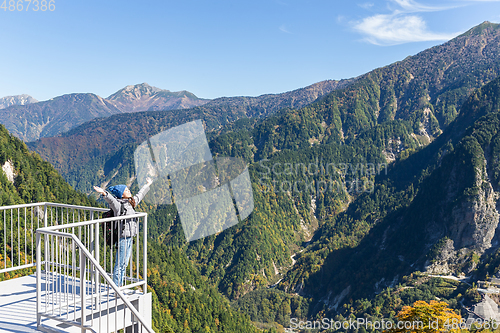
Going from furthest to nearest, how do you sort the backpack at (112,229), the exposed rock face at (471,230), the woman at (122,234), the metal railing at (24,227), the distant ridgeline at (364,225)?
the distant ridgeline at (364,225)
the exposed rock face at (471,230)
the metal railing at (24,227)
the woman at (122,234)
the backpack at (112,229)

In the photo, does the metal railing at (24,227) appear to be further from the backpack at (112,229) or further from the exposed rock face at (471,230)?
the exposed rock face at (471,230)

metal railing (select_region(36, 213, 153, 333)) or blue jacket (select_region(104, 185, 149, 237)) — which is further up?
blue jacket (select_region(104, 185, 149, 237))

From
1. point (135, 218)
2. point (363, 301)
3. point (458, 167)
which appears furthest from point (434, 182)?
point (135, 218)

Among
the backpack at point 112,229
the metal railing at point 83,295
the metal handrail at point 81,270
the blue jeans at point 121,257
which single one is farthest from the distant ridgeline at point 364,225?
the metal handrail at point 81,270

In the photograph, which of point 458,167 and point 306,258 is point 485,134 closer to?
point 458,167

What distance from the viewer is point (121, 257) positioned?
25.3 feet

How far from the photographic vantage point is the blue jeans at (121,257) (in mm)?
Answer: 7691

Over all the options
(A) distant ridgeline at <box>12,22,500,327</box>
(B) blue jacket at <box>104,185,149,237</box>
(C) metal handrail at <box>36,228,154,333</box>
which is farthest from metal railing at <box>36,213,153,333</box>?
(A) distant ridgeline at <box>12,22,500,327</box>

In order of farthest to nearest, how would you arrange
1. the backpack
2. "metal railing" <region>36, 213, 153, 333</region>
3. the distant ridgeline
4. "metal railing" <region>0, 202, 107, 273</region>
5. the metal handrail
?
the distant ridgeline < "metal railing" <region>0, 202, 107, 273</region> < the backpack < "metal railing" <region>36, 213, 153, 333</region> < the metal handrail

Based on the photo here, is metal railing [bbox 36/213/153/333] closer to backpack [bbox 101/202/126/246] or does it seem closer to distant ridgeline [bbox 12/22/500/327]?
backpack [bbox 101/202/126/246]

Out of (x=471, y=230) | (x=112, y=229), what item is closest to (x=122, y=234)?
(x=112, y=229)

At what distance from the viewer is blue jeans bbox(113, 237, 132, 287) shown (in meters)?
7.69

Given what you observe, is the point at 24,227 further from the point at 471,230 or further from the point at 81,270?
the point at 471,230

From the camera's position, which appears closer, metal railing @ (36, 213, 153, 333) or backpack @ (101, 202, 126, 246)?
metal railing @ (36, 213, 153, 333)
